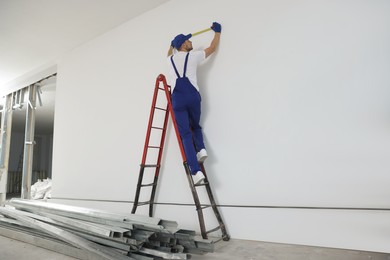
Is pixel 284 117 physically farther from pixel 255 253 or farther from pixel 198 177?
pixel 255 253

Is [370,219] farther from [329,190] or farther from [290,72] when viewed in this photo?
[290,72]

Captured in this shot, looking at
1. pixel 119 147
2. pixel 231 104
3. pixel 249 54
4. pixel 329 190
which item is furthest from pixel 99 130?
pixel 329 190

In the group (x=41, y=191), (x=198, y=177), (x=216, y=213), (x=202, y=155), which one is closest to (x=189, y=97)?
(x=202, y=155)

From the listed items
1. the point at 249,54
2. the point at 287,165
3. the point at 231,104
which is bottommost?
the point at 287,165

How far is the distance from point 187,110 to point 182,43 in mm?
663

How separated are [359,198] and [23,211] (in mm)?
3049

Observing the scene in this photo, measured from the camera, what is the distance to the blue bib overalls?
2.29 m

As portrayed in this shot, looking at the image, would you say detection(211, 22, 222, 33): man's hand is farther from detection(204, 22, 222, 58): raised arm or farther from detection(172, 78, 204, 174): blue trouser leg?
detection(172, 78, 204, 174): blue trouser leg

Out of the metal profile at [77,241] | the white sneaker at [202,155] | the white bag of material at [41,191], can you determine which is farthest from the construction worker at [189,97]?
the white bag of material at [41,191]

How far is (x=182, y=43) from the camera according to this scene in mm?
2494

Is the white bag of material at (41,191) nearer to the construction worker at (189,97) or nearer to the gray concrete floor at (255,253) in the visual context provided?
the gray concrete floor at (255,253)

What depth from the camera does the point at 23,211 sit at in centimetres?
271

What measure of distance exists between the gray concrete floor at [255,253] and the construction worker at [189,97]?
2.36ft

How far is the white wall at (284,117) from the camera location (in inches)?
70.7
